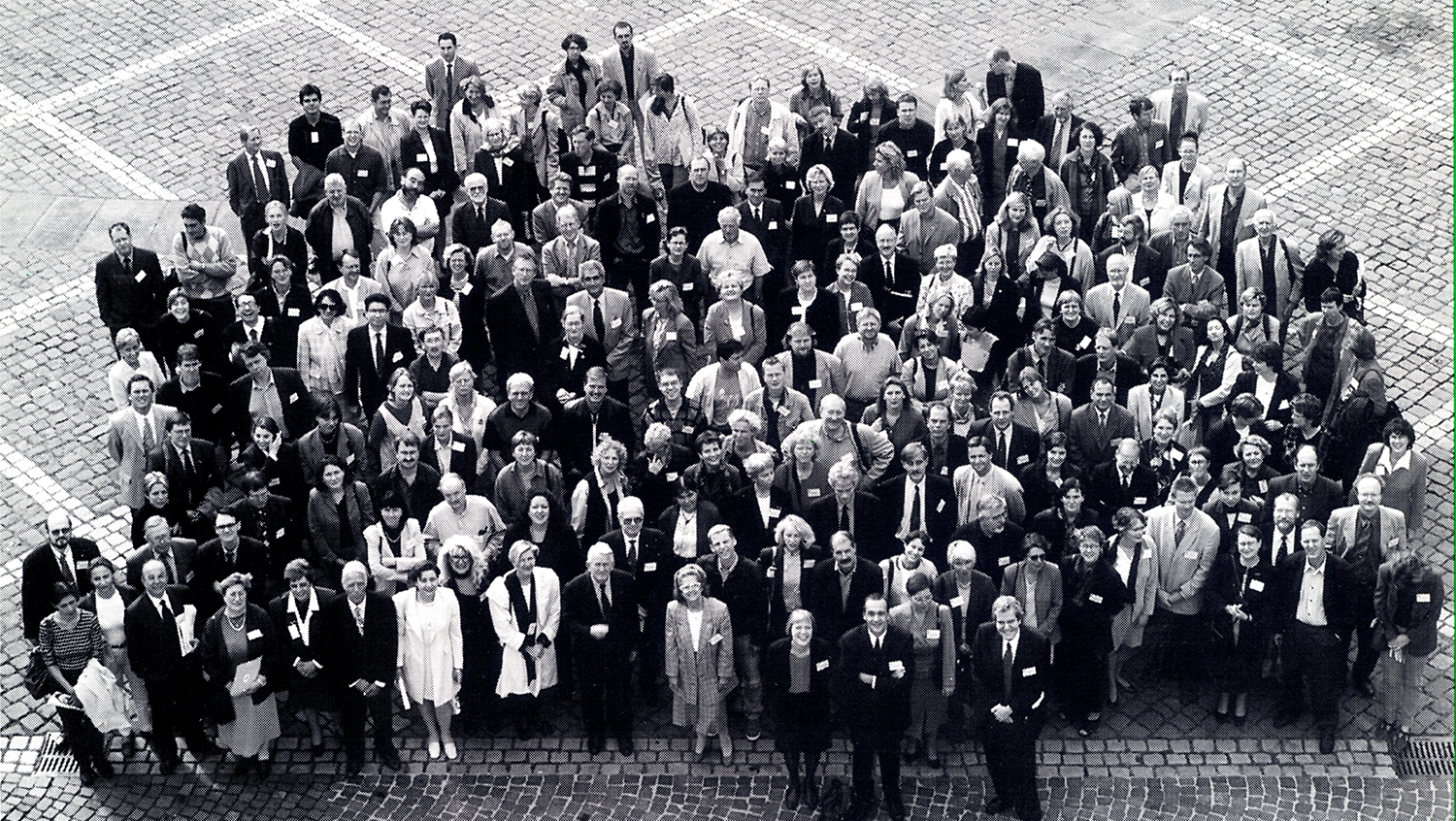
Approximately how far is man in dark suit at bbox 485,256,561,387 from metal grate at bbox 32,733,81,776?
4.97 metres

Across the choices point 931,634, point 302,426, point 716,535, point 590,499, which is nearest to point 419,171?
point 302,426

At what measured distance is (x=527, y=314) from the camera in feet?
57.1

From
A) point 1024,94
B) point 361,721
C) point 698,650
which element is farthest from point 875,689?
point 1024,94

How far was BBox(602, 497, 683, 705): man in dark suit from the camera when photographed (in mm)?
14945

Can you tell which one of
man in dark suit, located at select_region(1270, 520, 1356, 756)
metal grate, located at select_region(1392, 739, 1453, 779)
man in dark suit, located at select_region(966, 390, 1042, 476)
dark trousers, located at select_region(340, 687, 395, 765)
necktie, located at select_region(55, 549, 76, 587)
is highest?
man in dark suit, located at select_region(966, 390, 1042, 476)

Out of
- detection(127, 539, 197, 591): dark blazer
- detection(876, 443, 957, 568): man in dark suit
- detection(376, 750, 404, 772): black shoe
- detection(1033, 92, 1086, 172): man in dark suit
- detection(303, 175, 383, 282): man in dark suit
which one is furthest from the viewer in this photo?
detection(1033, 92, 1086, 172): man in dark suit

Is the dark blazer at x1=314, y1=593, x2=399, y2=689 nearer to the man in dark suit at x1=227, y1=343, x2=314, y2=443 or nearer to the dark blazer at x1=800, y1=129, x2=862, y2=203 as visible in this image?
the man in dark suit at x1=227, y1=343, x2=314, y2=443

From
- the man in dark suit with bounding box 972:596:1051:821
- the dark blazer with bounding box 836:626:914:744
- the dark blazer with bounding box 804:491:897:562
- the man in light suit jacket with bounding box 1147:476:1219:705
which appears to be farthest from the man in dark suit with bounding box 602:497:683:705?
the man in light suit jacket with bounding box 1147:476:1219:705

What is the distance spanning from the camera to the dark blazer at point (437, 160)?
19.8m

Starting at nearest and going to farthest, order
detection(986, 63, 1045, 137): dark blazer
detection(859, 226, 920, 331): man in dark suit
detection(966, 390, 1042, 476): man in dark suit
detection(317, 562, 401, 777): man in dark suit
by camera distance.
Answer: detection(317, 562, 401, 777): man in dark suit
detection(966, 390, 1042, 476): man in dark suit
detection(859, 226, 920, 331): man in dark suit
detection(986, 63, 1045, 137): dark blazer

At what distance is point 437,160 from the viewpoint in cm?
1991

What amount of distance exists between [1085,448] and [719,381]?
122 inches

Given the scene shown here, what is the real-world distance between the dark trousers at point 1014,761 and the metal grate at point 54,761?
7031 millimetres

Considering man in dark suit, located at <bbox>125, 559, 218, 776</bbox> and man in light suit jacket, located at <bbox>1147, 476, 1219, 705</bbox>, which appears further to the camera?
man in light suit jacket, located at <bbox>1147, 476, 1219, 705</bbox>
